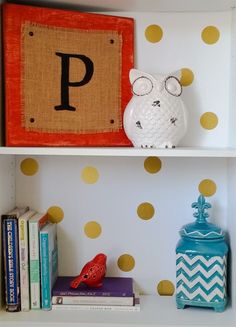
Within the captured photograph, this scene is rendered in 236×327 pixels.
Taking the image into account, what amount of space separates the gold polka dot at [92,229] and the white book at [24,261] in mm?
180

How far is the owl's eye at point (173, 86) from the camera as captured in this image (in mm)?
990

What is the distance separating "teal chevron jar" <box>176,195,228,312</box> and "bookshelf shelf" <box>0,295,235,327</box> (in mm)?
28

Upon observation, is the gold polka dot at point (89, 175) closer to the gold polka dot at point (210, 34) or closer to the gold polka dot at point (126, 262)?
the gold polka dot at point (126, 262)

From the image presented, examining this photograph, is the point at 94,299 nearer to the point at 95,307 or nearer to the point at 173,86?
the point at 95,307

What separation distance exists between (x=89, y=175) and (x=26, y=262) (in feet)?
0.92

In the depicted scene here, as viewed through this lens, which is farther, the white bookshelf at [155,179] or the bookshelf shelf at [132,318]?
the white bookshelf at [155,179]

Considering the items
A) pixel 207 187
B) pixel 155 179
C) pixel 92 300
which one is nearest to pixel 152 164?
pixel 155 179

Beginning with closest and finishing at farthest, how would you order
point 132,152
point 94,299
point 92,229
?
point 132,152 < point 94,299 < point 92,229

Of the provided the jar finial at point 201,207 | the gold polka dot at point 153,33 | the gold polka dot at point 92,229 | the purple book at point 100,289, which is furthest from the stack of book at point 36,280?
the gold polka dot at point 153,33

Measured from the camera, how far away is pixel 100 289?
1.04 m

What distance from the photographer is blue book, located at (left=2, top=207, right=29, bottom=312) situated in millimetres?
997

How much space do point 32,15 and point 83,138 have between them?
1.06ft

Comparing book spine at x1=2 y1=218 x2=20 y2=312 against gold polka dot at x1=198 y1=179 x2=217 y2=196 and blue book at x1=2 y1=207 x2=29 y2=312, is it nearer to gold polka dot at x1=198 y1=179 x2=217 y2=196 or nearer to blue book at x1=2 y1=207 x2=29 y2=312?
blue book at x1=2 y1=207 x2=29 y2=312

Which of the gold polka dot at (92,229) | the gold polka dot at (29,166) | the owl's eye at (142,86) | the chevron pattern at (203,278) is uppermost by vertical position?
the owl's eye at (142,86)
